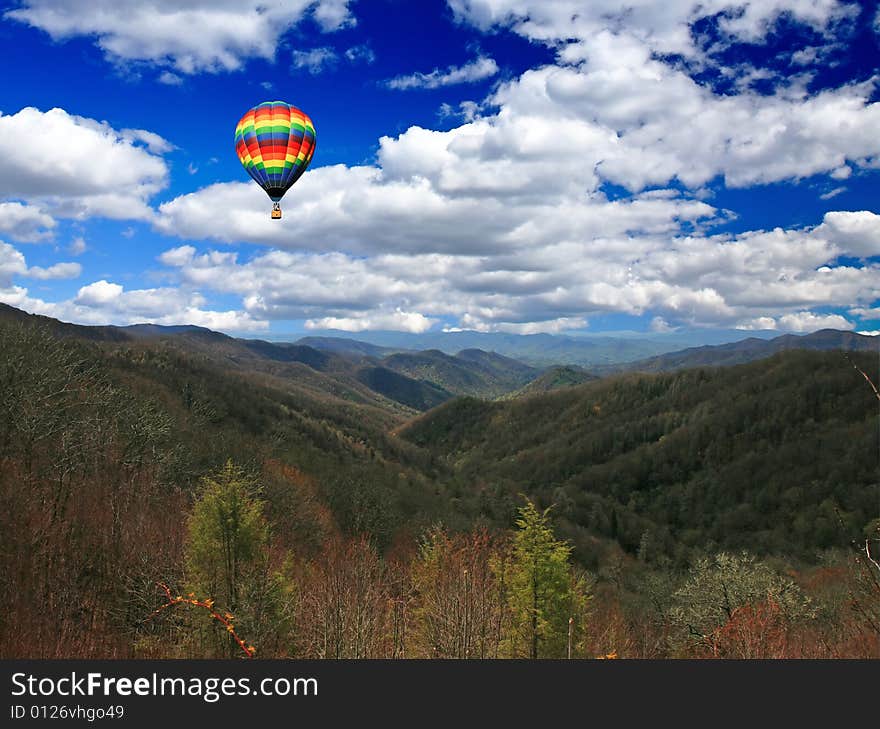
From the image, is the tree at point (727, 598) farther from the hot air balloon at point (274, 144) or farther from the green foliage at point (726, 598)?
the hot air balloon at point (274, 144)

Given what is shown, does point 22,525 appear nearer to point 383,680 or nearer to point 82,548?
point 82,548

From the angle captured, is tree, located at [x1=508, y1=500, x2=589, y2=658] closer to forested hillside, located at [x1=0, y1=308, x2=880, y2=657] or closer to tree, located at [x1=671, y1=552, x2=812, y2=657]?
forested hillside, located at [x1=0, y1=308, x2=880, y2=657]

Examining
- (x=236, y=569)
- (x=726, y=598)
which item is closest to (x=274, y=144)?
(x=236, y=569)

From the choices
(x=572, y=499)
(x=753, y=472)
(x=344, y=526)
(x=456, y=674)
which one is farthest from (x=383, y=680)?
(x=753, y=472)

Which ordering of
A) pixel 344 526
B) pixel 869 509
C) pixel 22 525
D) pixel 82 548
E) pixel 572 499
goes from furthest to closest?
pixel 572 499 < pixel 869 509 < pixel 344 526 < pixel 82 548 < pixel 22 525

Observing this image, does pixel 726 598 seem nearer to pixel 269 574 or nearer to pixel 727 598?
pixel 727 598

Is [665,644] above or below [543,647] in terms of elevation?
below
